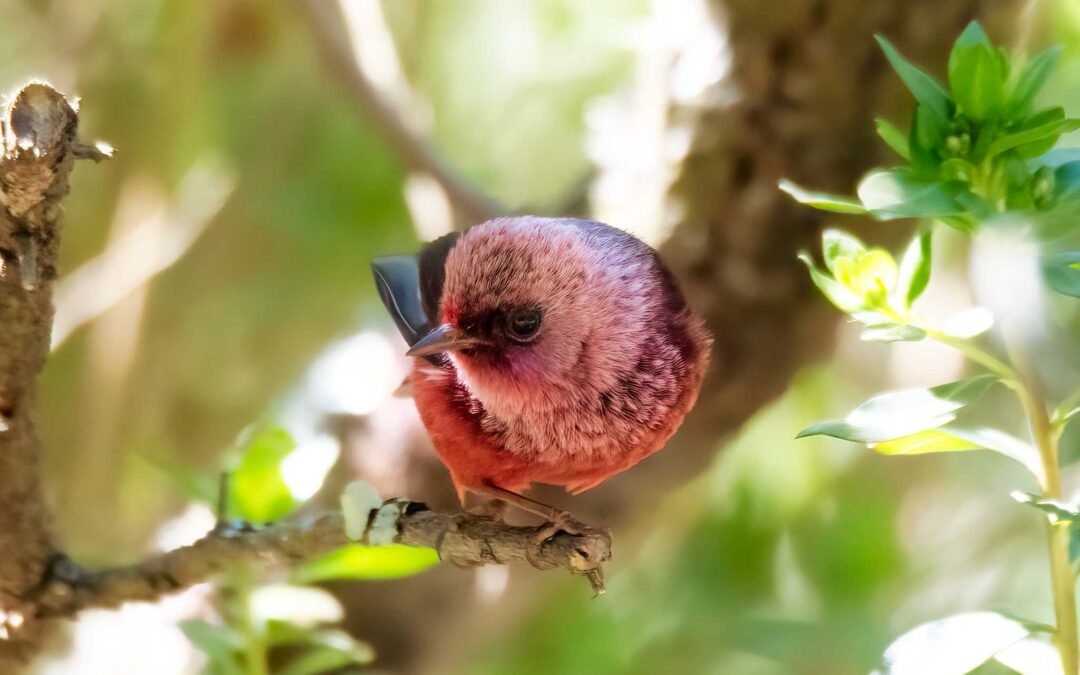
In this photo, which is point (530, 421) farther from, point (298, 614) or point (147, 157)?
point (147, 157)

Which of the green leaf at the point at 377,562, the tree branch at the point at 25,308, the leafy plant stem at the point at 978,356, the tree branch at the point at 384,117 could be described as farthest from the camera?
the tree branch at the point at 384,117

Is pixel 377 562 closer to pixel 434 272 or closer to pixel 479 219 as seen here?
pixel 434 272

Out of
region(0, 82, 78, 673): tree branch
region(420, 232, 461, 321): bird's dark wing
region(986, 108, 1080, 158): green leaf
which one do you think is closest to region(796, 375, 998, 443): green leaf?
region(986, 108, 1080, 158): green leaf

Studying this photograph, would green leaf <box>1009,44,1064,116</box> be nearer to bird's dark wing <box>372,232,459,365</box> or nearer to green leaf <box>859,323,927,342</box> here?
green leaf <box>859,323,927,342</box>

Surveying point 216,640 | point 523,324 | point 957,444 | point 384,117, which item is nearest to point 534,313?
point 523,324

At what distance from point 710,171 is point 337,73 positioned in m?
0.54

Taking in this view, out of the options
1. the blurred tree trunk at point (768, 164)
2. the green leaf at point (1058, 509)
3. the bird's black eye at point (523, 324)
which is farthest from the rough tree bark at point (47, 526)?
the blurred tree trunk at point (768, 164)

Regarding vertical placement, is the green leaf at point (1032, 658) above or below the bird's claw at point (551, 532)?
below

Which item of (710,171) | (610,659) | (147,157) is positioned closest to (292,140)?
(147,157)

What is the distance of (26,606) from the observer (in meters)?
0.59

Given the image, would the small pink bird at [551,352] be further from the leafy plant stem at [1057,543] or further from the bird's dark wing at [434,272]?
the leafy plant stem at [1057,543]

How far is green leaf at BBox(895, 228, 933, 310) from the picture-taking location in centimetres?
51

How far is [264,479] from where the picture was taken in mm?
646

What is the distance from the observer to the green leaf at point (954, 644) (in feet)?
1.55
